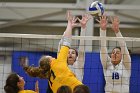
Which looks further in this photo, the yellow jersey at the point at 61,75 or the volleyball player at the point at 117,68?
the volleyball player at the point at 117,68

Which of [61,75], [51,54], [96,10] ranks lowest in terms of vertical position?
[61,75]

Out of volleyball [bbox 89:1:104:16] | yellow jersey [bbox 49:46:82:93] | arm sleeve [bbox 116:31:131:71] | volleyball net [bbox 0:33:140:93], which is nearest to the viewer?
yellow jersey [bbox 49:46:82:93]

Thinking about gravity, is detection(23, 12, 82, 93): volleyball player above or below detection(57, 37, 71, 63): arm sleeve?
below

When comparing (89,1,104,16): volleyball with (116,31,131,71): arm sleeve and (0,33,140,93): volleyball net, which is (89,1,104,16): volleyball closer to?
(116,31,131,71): arm sleeve

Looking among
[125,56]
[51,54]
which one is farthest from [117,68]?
[51,54]

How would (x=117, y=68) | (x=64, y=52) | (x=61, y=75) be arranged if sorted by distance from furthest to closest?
(x=117, y=68) < (x=64, y=52) < (x=61, y=75)

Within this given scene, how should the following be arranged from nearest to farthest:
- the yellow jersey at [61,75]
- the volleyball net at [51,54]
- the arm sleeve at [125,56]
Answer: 1. the yellow jersey at [61,75]
2. the arm sleeve at [125,56]
3. the volleyball net at [51,54]

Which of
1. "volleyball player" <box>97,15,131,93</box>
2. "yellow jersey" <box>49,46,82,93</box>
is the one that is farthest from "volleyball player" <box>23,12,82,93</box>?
"volleyball player" <box>97,15,131,93</box>

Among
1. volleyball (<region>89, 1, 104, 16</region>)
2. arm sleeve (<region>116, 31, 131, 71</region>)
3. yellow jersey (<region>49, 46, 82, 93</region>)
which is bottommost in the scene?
yellow jersey (<region>49, 46, 82, 93</region>)

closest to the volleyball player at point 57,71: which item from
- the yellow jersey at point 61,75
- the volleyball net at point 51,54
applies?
the yellow jersey at point 61,75

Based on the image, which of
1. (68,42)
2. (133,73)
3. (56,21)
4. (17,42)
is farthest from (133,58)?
(68,42)

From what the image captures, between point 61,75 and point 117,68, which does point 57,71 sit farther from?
point 117,68

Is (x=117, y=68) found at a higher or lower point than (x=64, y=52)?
lower

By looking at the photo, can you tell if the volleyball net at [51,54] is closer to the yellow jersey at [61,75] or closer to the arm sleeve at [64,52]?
the arm sleeve at [64,52]
